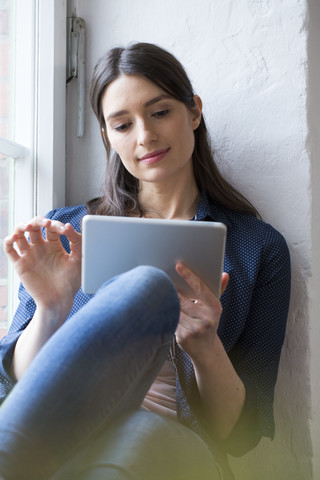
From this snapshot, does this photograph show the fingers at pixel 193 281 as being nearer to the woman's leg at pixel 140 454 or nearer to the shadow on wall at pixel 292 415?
the woman's leg at pixel 140 454

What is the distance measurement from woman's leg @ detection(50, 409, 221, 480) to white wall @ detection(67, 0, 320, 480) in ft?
1.80

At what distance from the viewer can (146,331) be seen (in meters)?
0.66

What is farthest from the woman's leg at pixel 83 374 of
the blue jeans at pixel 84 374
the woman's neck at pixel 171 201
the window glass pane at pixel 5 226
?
the window glass pane at pixel 5 226

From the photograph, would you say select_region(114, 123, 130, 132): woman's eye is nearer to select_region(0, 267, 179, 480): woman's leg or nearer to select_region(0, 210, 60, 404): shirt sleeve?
select_region(0, 210, 60, 404): shirt sleeve

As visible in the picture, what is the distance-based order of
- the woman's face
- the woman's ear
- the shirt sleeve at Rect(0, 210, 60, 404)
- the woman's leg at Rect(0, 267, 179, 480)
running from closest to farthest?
the woman's leg at Rect(0, 267, 179, 480), the shirt sleeve at Rect(0, 210, 60, 404), the woman's face, the woman's ear

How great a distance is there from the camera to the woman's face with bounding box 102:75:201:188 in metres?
1.20

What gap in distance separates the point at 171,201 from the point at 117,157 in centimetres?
21

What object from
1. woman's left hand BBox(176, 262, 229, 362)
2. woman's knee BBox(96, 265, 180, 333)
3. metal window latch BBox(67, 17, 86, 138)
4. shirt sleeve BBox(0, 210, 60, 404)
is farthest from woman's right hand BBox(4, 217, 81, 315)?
metal window latch BBox(67, 17, 86, 138)

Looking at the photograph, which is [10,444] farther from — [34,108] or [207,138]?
[34,108]

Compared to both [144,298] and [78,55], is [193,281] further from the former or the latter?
[78,55]

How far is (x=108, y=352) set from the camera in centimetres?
63

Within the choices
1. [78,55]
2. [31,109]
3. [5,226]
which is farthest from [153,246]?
[78,55]

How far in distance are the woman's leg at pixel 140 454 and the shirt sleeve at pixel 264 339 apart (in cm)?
35

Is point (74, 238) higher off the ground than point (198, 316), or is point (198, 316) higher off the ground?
point (74, 238)
